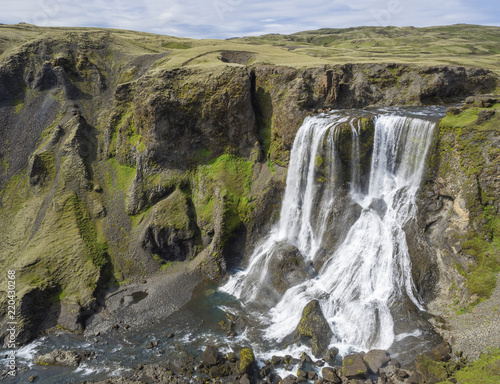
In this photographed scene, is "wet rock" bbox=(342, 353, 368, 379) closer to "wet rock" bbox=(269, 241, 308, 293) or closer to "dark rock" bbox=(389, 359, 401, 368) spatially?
"dark rock" bbox=(389, 359, 401, 368)

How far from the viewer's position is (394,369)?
65.7 ft

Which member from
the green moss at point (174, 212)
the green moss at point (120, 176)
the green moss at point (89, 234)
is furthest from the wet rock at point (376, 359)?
the green moss at point (120, 176)

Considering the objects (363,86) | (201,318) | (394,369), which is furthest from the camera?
(363,86)

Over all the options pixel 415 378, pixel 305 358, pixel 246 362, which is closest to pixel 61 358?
pixel 246 362

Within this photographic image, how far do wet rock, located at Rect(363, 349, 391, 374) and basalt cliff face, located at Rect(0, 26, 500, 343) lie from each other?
A: 16.6m

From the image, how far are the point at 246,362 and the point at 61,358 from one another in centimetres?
1539

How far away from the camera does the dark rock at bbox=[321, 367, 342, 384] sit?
66.1ft

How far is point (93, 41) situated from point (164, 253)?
46.5 metres

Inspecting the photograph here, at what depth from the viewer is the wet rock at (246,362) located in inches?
838

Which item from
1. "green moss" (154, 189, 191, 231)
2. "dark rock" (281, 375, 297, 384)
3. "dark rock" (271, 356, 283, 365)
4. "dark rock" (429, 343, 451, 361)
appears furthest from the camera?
"green moss" (154, 189, 191, 231)

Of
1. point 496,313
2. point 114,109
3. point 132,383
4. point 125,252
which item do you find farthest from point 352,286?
point 114,109

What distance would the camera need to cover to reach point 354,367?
66.3 ft

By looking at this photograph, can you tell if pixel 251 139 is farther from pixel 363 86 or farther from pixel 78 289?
pixel 78 289

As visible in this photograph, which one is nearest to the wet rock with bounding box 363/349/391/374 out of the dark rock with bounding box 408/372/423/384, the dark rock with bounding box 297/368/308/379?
the dark rock with bounding box 408/372/423/384
